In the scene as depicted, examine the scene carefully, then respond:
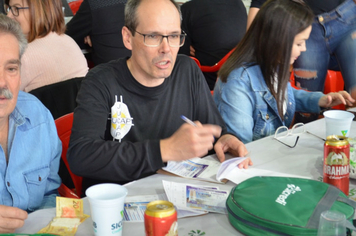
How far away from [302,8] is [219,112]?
0.73 metres

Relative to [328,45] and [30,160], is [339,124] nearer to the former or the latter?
[30,160]

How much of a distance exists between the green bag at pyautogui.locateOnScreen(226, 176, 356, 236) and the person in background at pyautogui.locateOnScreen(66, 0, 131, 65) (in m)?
2.35

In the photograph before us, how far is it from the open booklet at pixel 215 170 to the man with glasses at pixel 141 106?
5cm

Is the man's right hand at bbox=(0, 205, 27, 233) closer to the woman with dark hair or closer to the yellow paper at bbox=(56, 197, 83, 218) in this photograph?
the yellow paper at bbox=(56, 197, 83, 218)

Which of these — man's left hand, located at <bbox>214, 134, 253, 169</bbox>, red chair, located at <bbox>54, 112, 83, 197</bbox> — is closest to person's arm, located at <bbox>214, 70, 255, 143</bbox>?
man's left hand, located at <bbox>214, 134, 253, 169</bbox>

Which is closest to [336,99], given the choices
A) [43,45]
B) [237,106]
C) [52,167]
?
[237,106]

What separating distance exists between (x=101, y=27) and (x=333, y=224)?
2758 millimetres

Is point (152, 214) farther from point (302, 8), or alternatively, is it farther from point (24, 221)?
point (302, 8)

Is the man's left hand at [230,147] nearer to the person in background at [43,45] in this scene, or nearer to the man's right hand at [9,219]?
the man's right hand at [9,219]

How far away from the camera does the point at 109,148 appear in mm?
1553

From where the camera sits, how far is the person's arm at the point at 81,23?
10.6ft

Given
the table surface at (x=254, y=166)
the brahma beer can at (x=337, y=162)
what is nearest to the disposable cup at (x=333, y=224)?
the table surface at (x=254, y=166)

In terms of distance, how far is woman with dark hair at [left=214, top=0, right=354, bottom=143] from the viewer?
7.09 ft

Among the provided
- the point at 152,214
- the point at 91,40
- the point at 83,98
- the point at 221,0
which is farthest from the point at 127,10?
the point at 221,0
